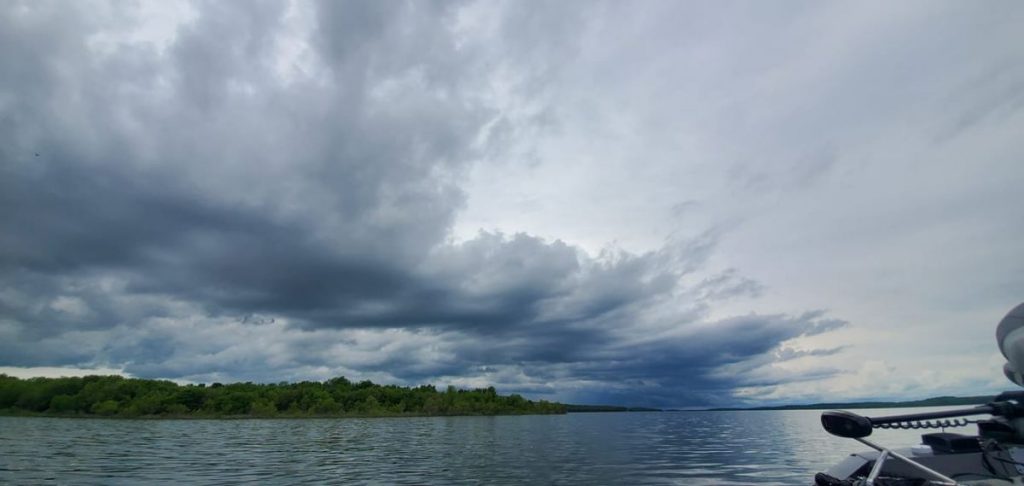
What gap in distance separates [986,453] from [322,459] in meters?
49.0

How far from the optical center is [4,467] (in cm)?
4047

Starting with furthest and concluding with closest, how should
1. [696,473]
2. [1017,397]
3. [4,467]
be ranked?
[4,467]
[696,473]
[1017,397]

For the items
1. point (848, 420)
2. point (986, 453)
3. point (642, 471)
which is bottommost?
point (642, 471)

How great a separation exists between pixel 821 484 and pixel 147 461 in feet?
173

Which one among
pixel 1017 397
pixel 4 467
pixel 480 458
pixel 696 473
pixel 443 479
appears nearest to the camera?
pixel 1017 397

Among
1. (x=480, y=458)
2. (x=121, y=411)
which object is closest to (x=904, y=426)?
(x=480, y=458)

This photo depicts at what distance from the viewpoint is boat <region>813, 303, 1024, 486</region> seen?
11.2 meters

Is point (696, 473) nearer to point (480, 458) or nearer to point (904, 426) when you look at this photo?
point (480, 458)

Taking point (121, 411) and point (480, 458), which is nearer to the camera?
point (480, 458)

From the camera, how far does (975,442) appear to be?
42.6 ft

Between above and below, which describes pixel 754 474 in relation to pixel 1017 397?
below

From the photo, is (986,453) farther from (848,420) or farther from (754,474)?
(754,474)

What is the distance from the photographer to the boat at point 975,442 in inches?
442

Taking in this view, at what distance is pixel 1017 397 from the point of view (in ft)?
39.8
